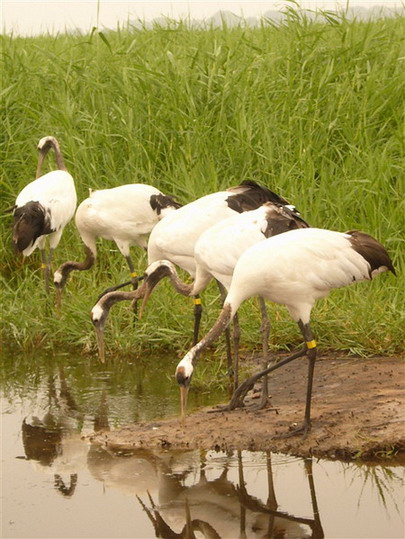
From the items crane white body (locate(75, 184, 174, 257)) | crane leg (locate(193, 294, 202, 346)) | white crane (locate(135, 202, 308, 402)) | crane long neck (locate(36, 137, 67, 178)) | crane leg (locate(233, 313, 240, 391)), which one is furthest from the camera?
crane long neck (locate(36, 137, 67, 178))

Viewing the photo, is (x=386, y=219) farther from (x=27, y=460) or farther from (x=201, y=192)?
(x=27, y=460)

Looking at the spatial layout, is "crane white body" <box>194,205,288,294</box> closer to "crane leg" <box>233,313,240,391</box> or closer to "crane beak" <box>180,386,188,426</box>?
"crane leg" <box>233,313,240,391</box>

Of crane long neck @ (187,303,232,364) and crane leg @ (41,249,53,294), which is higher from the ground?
crane long neck @ (187,303,232,364)

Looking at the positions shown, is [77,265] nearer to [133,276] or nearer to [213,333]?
[133,276]

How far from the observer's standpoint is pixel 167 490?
580 centimetres

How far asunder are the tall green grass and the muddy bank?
46.5 inches

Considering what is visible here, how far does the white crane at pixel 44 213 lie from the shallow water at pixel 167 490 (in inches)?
98.0

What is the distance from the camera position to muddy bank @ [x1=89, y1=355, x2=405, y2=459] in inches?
240

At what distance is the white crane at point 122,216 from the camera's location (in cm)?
901

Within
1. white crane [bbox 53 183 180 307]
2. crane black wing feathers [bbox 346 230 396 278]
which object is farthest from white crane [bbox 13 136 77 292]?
crane black wing feathers [bbox 346 230 396 278]

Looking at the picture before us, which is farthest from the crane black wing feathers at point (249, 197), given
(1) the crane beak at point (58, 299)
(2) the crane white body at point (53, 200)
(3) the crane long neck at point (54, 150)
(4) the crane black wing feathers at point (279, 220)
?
(3) the crane long neck at point (54, 150)

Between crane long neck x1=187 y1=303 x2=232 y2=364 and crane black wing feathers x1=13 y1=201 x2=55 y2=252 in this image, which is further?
crane black wing feathers x1=13 y1=201 x2=55 y2=252

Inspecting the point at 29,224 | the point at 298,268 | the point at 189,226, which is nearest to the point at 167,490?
the point at 298,268

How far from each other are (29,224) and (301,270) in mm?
3557
